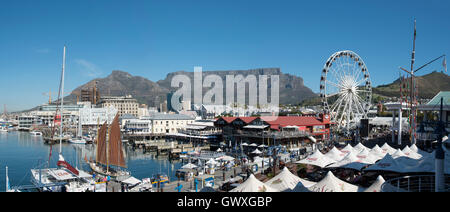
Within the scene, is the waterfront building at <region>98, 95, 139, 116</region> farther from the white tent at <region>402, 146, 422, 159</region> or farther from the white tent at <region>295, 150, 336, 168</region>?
the white tent at <region>402, 146, 422, 159</region>

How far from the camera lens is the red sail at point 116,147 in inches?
1150

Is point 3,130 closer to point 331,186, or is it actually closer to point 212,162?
point 212,162

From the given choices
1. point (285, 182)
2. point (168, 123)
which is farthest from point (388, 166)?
point (168, 123)

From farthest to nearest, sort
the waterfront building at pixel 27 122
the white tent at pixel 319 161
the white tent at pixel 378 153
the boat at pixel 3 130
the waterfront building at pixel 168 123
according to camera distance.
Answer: the waterfront building at pixel 27 122 < the boat at pixel 3 130 < the waterfront building at pixel 168 123 < the white tent at pixel 378 153 < the white tent at pixel 319 161

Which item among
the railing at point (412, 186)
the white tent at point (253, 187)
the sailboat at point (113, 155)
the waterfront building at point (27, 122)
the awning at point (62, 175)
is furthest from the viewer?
the waterfront building at point (27, 122)

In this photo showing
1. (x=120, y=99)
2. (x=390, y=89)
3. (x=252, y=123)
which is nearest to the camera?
(x=252, y=123)

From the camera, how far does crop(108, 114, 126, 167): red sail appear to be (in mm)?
29219

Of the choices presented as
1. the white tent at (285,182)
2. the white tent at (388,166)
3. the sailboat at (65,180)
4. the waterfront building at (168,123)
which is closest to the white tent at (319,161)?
the white tent at (388,166)

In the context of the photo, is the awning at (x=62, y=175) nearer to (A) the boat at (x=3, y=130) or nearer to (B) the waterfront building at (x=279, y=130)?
(B) the waterfront building at (x=279, y=130)
